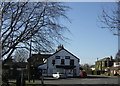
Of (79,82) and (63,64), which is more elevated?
(63,64)

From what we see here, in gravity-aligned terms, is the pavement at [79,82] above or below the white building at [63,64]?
below

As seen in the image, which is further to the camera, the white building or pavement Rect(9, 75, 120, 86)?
the white building

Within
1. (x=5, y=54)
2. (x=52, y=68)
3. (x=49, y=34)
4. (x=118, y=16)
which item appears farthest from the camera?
(x=52, y=68)

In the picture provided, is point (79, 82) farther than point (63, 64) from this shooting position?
No

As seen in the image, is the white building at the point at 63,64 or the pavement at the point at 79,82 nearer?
the pavement at the point at 79,82

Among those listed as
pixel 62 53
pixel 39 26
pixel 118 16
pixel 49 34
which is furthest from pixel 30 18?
pixel 62 53

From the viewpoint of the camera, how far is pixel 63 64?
45938mm

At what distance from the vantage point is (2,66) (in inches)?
581

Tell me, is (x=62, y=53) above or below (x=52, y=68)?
above

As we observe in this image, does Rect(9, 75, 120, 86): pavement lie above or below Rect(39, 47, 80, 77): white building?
below

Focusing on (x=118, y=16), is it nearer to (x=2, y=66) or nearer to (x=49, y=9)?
(x=49, y=9)

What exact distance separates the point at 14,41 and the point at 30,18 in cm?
218

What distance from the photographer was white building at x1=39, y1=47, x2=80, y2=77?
44903 mm

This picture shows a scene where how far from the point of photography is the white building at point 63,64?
1768 inches
